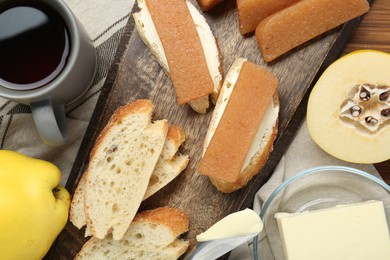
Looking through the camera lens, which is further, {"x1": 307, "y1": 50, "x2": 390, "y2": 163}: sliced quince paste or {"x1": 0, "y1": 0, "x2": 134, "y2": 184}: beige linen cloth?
{"x1": 0, "y1": 0, "x2": 134, "y2": 184}: beige linen cloth

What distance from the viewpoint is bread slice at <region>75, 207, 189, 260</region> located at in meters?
1.38

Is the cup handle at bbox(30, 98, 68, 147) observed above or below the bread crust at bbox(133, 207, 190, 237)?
above

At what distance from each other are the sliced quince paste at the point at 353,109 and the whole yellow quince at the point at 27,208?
0.56 metres

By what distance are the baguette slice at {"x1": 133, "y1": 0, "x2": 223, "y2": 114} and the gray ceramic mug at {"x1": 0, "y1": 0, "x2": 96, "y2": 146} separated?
128 mm

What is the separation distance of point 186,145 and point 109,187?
0.19m

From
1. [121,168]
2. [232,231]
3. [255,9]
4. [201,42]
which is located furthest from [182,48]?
[232,231]

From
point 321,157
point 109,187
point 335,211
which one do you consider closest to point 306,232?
point 335,211

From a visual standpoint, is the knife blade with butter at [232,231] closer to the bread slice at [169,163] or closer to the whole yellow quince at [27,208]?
the bread slice at [169,163]

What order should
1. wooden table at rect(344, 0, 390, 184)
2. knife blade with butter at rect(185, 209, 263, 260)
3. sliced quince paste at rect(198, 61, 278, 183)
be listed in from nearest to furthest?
1. knife blade with butter at rect(185, 209, 263, 260)
2. sliced quince paste at rect(198, 61, 278, 183)
3. wooden table at rect(344, 0, 390, 184)

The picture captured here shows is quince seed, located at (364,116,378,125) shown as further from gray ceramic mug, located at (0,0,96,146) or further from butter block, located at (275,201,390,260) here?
gray ceramic mug, located at (0,0,96,146)

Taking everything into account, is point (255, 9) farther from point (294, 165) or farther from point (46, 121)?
point (46, 121)

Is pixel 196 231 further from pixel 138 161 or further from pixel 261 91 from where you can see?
pixel 261 91

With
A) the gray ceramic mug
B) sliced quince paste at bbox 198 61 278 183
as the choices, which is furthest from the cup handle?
sliced quince paste at bbox 198 61 278 183

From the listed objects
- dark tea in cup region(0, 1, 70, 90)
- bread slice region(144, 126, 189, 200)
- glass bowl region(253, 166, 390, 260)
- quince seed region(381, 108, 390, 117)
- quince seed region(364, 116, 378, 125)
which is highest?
dark tea in cup region(0, 1, 70, 90)
